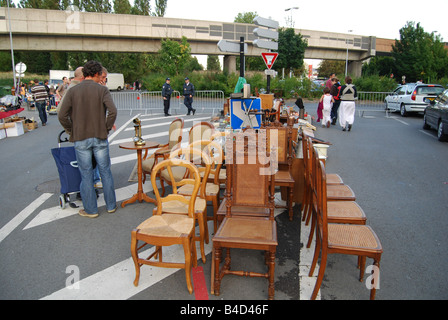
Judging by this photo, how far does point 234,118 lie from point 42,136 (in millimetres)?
7670

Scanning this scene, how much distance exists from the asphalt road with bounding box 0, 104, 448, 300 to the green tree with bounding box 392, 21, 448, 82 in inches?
1511

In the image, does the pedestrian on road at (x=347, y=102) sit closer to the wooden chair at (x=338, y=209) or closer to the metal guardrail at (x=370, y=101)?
the wooden chair at (x=338, y=209)

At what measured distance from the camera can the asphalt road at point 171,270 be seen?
324cm

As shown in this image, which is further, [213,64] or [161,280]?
[213,64]

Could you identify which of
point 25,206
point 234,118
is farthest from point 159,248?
point 234,118

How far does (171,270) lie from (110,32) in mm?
37084

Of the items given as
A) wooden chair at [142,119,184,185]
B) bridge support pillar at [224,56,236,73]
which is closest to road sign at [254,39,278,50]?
wooden chair at [142,119,184,185]

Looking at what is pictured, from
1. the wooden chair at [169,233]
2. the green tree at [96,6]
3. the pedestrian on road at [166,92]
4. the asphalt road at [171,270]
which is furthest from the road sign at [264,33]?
the green tree at [96,6]

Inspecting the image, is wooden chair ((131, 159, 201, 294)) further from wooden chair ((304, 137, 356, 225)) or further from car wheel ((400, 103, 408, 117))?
car wheel ((400, 103, 408, 117))

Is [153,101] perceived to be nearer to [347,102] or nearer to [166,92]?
[166,92]

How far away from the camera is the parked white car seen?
653 inches

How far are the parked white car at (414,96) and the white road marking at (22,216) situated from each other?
56.1ft
